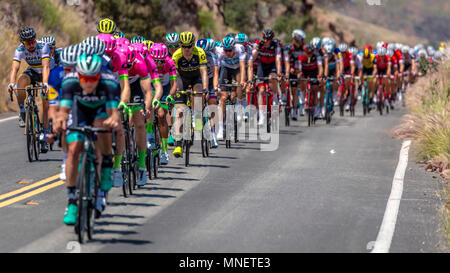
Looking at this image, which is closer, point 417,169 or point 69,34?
point 417,169

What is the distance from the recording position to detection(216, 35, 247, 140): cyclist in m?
17.4

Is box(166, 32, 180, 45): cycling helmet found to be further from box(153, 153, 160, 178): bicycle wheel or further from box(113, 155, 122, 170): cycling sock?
box(113, 155, 122, 170): cycling sock

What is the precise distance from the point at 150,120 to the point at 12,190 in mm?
2115

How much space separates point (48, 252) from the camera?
8.34 m

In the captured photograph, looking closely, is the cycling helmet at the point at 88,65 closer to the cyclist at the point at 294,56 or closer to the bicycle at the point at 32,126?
the bicycle at the point at 32,126

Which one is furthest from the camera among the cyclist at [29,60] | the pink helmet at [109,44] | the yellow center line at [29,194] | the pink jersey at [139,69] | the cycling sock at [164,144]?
the cyclist at [29,60]

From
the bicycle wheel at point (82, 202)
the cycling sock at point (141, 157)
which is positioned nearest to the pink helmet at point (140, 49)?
the cycling sock at point (141, 157)

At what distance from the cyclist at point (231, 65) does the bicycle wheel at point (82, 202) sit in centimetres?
860

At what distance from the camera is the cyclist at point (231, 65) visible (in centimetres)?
1743

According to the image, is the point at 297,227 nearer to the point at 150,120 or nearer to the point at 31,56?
the point at 150,120

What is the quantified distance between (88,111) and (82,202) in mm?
1236

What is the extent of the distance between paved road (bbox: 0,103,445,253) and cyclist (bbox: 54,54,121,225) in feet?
1.66
